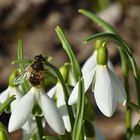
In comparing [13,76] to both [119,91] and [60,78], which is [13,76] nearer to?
[60,78]

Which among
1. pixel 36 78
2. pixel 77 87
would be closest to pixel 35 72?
pixel 36 78

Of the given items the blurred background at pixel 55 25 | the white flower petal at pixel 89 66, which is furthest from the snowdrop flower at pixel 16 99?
the blurred background at pixel 55 25

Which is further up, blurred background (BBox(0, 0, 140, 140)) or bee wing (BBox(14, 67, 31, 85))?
bee wing (BBox(14, 67, 31, 85))

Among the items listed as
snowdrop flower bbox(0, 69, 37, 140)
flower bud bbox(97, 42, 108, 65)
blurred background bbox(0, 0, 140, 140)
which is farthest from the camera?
blurred background bbox(0, 0, 140, 140)

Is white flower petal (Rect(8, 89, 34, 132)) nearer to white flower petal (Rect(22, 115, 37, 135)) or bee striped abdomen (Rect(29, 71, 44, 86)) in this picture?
bee striped abdomen (Rect(29, 71, 44, 86))

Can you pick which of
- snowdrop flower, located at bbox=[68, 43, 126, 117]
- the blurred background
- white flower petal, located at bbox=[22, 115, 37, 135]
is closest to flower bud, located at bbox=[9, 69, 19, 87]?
white flower petal, located at bbox=[22, 115, 37, 135]
